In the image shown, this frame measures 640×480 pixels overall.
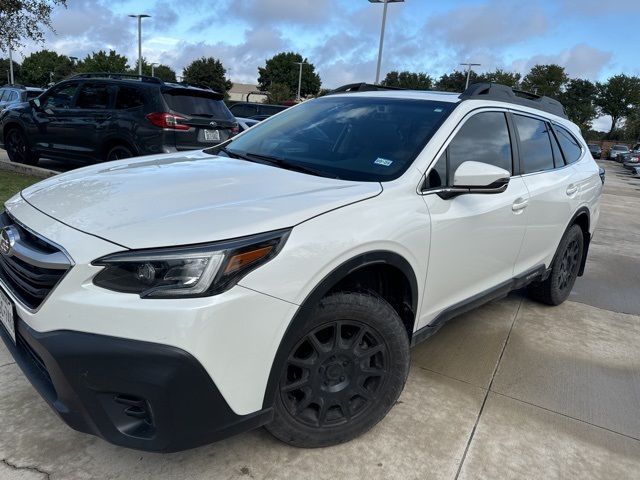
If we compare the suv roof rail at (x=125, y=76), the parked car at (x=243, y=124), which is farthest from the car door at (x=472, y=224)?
the suv roof rail at (x=125, y=76)

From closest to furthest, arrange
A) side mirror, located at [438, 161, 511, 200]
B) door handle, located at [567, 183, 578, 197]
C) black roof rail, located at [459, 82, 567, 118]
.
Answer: side mirror, located at [438, 161, 511, 200], black roof rail, located at [459, 82, 567, 118], door handle, located at [567, 183, 578, 197]

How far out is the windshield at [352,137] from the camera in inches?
109

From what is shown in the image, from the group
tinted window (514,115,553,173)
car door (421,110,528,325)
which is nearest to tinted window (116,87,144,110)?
tinted window (514,115,553,173)

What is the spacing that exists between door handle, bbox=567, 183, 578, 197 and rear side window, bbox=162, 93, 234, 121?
5.36 metres

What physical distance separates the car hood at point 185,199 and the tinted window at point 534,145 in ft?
5.51

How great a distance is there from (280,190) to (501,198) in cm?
155

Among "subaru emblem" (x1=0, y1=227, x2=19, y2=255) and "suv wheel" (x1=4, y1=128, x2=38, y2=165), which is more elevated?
"subaru emblem" (x1=0, y1=227, x2=19, y2=255)

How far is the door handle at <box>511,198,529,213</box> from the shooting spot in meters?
3.31

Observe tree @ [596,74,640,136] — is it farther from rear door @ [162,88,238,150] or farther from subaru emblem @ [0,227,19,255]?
subaru emblem @ [0,227,19,255]

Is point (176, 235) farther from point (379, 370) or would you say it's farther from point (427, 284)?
point (427, 284)

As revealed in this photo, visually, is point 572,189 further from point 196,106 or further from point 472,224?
point 196,106

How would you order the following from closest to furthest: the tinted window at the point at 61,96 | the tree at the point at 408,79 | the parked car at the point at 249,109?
the tinted window at the point at 61,96 < the parked car at the point at 249,109 < the tree at the point at 408,79

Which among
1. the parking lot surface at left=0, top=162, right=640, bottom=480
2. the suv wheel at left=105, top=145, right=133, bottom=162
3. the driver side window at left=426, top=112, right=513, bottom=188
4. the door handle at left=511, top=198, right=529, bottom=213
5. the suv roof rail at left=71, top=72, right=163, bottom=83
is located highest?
the suv roof rail at left=71, top=72, right=163, bottom=83

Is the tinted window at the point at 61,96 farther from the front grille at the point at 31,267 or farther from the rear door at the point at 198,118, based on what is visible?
the front grille at the point at 31,267
